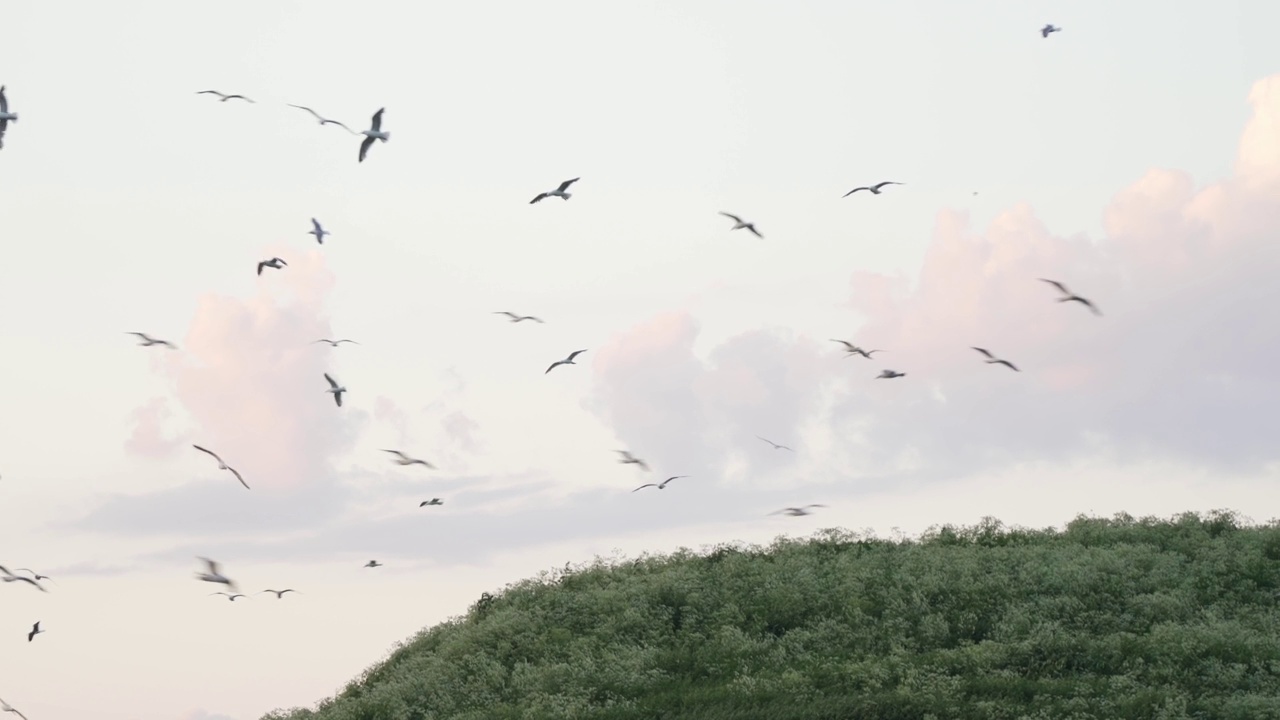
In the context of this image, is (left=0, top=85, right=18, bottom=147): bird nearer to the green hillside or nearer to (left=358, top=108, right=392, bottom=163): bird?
(left=358, top=108, right=392, bottom=163): bird

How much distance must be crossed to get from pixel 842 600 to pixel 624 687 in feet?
29.3

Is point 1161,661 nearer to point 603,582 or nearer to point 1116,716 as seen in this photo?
point 1116,716

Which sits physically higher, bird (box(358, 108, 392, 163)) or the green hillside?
bird (box(358, 108, 392, 163))

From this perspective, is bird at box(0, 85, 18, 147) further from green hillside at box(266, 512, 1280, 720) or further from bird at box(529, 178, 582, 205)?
green hillside at box(266, 512, 1280, 720)

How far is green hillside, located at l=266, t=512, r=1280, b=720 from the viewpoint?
39.8 m

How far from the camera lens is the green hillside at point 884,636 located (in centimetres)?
3978

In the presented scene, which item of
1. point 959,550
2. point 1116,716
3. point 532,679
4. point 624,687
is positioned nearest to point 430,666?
point 532,679

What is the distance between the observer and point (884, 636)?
4506cm

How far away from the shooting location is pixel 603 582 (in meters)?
54.8

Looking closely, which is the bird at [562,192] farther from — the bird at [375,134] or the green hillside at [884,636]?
the green hillside at [884,636]

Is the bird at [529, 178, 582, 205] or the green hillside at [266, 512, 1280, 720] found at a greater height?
the bird at [529, 178, 582, 205]

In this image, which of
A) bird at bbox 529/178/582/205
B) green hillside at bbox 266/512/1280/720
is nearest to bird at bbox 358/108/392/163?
bird at bbox 529/178/582/205

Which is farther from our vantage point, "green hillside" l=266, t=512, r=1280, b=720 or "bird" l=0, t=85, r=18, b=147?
"green hillside" l=266, t=512, r=1280, b=720

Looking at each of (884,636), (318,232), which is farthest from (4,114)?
(884,636)
